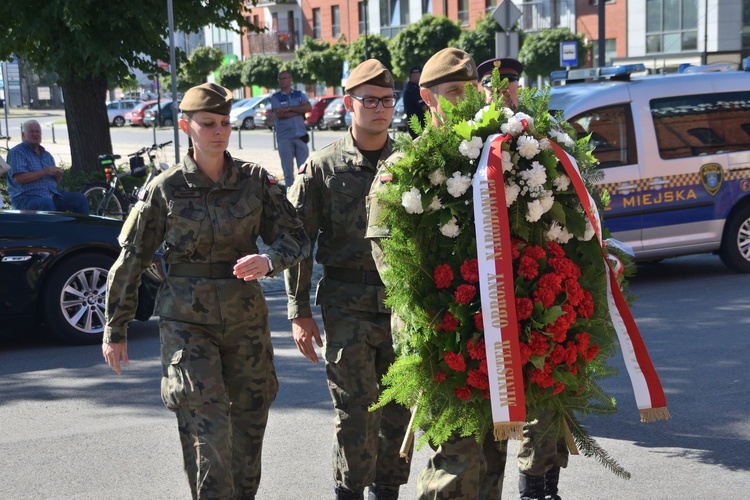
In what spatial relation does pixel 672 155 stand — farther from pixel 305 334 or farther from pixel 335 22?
pixel 335 22

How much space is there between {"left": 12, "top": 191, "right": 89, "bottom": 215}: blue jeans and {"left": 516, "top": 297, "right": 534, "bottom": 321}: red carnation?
30.2 ft

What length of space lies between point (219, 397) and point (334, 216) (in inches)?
38.4

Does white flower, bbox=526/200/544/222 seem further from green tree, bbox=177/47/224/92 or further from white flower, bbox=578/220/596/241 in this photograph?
green tree, bbox=177/47/224/92

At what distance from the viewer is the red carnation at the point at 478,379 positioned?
3544 mm

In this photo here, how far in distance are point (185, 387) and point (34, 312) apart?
15.0ft

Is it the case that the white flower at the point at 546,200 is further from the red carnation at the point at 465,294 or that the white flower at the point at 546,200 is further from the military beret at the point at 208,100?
the military beret at the point at 208,100

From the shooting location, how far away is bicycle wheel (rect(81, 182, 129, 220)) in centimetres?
1548

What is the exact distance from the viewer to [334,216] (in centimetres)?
474

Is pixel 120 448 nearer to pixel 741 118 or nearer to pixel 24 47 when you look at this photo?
pixel 741 118

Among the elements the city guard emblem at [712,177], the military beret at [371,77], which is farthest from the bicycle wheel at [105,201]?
the military beret at [371,77]

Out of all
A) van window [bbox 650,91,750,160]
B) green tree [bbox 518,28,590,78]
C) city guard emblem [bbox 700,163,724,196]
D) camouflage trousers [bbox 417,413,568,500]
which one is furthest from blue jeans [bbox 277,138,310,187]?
green tree [bbox 518,28,590,78]

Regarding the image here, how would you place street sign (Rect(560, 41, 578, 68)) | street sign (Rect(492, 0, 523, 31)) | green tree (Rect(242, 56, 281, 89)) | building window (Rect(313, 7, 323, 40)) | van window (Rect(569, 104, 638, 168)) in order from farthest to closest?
building window (Rect(313, 7, 323, 40)), green tree (Rect(242, 56, 281, 89)), street sign (Rect(560, 41, 578, 68)), street sign (Rect(492, 0, 523, 31)), van window (Rect(569, 104, 638, 168))

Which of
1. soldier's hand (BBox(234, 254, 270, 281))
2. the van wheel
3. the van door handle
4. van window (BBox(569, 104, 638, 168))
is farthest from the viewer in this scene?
the van wheel

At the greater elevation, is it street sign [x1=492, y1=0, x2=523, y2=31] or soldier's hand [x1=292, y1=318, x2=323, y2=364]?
street sign [x1=492, y1=0, x2=523, y2=31]
